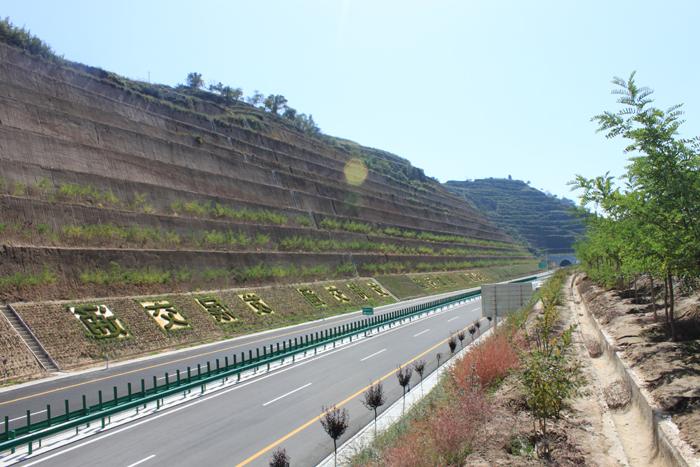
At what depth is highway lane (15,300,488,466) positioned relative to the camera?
44.1 feet

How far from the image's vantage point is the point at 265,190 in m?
69.0

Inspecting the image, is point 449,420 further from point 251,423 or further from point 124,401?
point 124,401

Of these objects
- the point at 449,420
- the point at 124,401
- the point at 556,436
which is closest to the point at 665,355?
the point at 556,436

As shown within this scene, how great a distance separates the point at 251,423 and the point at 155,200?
38036mm

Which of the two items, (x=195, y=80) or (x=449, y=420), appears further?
(x=195, y=80)

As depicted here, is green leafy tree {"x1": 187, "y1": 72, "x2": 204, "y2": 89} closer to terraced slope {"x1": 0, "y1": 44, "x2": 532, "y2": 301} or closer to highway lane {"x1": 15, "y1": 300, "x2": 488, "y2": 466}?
terraced slope {"x1": 0, "y1": 44, "x2": 532, "y2": 301}

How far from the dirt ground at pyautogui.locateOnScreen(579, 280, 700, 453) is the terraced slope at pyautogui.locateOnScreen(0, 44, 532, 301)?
31.0m

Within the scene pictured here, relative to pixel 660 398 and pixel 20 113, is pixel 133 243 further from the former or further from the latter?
pixel 660 398

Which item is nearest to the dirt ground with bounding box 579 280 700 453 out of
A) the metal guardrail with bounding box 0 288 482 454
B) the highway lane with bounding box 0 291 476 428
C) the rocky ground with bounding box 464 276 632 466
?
the rocky ground with bounding box 464 276 632 466

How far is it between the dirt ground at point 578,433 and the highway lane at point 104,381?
48.2 ft

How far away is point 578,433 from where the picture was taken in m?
12.2

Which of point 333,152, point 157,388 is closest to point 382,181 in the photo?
point 333,152

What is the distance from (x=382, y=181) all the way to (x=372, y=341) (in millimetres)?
83290

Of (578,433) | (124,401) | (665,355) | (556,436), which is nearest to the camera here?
(556,436)
